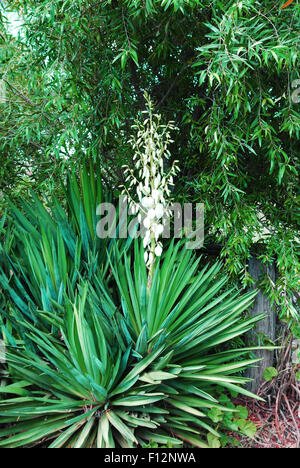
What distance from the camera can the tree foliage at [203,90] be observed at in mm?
2150

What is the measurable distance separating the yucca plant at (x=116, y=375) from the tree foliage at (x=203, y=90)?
27.5 inches

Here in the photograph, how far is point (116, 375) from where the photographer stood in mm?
1907

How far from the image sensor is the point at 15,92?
3574 millimetres

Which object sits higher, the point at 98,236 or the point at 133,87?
the point at 133,87

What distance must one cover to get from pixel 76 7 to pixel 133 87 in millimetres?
863

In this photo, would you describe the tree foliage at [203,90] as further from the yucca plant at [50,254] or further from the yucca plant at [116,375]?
the yucca plant at [116,375]

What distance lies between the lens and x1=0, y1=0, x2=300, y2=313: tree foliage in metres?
2.15

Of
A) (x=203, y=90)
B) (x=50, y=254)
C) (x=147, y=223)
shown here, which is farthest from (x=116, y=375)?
(x=203, y=90)

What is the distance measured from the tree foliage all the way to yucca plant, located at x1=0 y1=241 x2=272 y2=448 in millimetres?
699

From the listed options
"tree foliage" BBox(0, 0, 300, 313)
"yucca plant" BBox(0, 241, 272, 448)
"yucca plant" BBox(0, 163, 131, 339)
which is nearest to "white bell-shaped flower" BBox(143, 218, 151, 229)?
"yucca plant" BBox(0, 241, 272, 448)

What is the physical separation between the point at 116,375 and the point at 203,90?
214cm

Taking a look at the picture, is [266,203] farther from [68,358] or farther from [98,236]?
[68,358]

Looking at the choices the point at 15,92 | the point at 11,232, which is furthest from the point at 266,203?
the point at 15,92

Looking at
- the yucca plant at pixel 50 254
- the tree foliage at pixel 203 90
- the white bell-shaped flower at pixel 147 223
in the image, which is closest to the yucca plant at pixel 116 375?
the yucca plant at pixel 50 254
